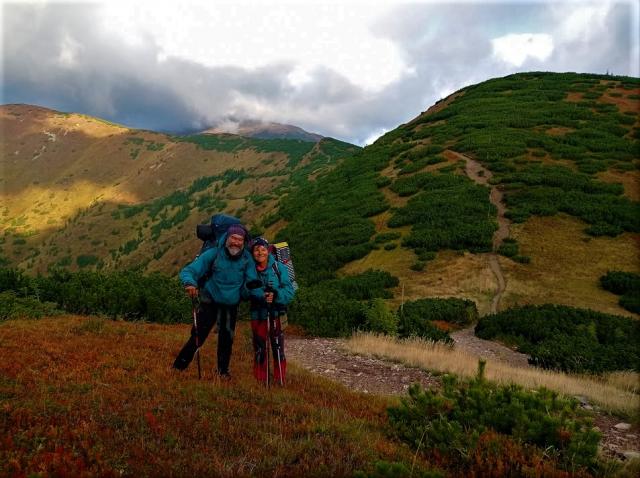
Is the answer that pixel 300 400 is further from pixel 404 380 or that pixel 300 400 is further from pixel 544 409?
pixel 404 380

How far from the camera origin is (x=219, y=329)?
6684mm

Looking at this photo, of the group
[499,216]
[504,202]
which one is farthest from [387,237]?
[504,202]

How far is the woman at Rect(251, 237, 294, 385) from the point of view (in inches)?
256

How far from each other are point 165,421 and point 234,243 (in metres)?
2.62

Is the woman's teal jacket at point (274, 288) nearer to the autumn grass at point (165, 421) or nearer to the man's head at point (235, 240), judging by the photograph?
the man's head at point (235, 240)

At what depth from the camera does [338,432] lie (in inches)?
184

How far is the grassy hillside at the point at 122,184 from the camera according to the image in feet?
220

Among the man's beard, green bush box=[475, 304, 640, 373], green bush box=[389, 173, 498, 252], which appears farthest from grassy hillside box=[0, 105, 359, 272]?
the man's beard

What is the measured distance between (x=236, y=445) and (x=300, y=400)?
178 cm

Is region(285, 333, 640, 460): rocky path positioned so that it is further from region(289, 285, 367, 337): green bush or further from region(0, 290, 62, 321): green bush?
region(0, 290, 62, 321): green bush

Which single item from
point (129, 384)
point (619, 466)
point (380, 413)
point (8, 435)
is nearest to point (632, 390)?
point (619, 466)

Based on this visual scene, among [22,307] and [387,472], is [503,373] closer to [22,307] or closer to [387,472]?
[387,472]

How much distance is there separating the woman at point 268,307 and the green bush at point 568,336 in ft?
26.1

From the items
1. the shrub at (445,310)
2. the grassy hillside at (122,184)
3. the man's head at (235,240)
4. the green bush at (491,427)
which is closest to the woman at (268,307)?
the man's head at (235,240)
